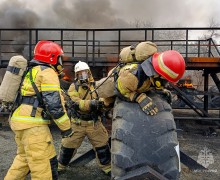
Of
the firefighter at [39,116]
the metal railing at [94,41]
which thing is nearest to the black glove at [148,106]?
the firefighter at [39,116]

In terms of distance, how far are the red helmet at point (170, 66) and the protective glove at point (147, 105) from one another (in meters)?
0.26

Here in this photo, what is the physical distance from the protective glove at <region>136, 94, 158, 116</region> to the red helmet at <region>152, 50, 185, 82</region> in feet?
0.86

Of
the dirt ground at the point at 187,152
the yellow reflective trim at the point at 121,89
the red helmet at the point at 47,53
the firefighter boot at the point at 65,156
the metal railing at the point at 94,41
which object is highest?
the metal railing at the point at 94,41

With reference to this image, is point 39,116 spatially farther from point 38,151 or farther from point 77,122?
point 77,122

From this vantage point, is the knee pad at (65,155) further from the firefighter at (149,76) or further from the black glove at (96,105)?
the firefighter at (149,76)

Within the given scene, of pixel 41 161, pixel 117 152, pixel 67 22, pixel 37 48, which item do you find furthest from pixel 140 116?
pixel 67 22

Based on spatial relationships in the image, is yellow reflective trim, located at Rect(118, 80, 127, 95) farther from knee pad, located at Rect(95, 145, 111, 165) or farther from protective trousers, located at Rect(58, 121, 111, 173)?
knee pad, located at Rect(95, 145, 111, 165)

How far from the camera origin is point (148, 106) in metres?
2.62

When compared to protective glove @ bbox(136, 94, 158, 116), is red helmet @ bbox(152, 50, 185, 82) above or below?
above

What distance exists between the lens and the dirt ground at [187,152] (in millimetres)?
4621

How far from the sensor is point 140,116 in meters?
2.61

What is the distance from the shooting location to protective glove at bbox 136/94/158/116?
261cm

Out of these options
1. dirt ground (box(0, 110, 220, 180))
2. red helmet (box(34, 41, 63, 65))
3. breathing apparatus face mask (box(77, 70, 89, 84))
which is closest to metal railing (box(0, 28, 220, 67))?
dirt ground (box(0, 110, 220, 180))

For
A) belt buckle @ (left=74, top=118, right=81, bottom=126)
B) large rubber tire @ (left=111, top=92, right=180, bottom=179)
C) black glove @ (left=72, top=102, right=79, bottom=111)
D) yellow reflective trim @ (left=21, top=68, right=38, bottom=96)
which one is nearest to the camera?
large rubber tire @ (left=111, top=92, right=180, bottom=179)
